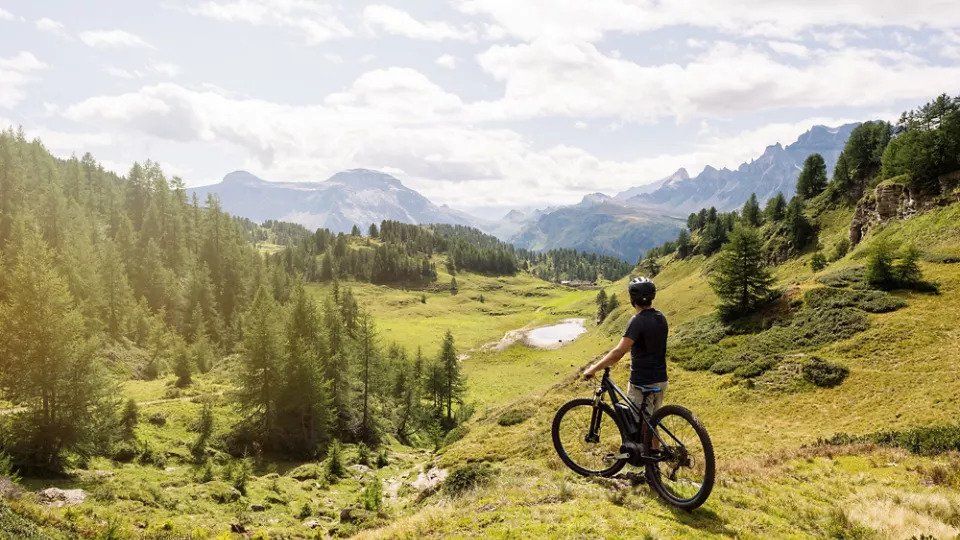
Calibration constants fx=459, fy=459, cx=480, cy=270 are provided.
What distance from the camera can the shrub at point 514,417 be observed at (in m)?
42.7

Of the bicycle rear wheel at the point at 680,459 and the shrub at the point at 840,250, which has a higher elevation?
the shrub at the point at 840,250

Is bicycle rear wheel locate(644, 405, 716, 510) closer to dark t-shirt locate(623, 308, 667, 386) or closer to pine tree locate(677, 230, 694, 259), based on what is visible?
dark t-shirt locate(623, 308, 667, 386)

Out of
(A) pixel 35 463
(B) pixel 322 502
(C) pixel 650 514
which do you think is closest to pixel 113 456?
(A) pixel 35 463

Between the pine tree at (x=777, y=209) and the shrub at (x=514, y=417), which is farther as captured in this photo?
the pine tree at (x=777, y=209)

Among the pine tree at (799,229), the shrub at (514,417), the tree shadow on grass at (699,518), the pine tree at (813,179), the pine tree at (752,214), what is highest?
the pine tree at (813,179)

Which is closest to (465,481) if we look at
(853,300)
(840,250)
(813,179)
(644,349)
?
(644,349)

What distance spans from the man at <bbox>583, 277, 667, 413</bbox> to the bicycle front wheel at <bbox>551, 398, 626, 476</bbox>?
3.42ft

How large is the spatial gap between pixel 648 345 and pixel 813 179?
13409 cm

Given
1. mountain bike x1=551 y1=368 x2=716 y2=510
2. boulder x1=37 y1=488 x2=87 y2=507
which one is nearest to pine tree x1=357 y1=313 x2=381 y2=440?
boulder x1=37 y1=488 x2=87 y2=507

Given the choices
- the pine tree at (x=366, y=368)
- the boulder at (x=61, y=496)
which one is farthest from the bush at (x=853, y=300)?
the boulder at (x=61, y=496)

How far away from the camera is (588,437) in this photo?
37.4 feet

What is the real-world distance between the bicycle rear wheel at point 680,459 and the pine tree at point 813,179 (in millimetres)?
129746

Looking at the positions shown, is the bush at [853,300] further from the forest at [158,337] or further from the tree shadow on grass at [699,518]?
the forest at [158,337]

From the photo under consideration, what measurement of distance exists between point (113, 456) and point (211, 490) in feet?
27.1
